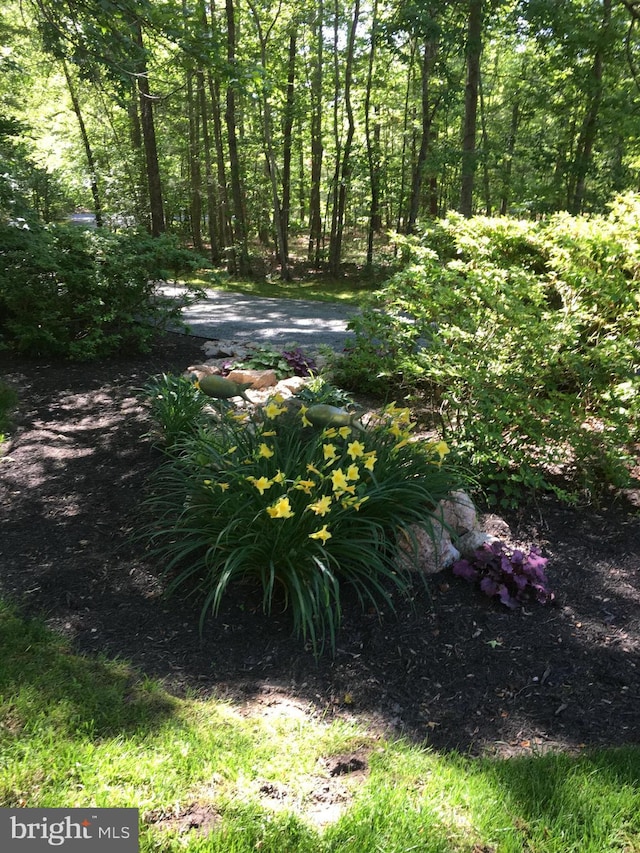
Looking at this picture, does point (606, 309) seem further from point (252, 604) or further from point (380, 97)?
point (380, 97)

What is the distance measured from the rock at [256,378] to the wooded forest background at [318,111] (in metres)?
2.17

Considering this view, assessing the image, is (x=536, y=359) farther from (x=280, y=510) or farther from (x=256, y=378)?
(x=256, y=378)

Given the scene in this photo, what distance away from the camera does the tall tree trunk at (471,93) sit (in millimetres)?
8469

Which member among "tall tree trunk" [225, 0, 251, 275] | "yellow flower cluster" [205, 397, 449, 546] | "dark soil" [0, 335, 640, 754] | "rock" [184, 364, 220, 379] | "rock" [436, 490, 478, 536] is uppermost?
"tall tree trunk" [225, 0, 251, 275]

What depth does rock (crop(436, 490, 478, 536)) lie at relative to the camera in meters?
3.22

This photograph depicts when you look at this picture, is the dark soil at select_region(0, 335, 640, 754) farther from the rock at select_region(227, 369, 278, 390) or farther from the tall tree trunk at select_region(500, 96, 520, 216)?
the tall tree trunk at select_region(500, 96, 520, 216)

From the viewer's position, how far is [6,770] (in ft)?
5.59

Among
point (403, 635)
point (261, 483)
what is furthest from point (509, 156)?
point (403, 635)

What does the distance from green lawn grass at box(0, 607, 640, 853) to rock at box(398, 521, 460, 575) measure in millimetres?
990

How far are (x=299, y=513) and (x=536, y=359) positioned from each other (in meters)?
1.86

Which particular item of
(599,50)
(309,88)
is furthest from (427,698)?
(309,88)

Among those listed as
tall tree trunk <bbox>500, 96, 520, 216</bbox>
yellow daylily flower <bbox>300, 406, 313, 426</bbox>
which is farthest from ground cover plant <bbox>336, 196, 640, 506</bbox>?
tall tree trunk <bbox>500, 96, 520, 216</bbox>

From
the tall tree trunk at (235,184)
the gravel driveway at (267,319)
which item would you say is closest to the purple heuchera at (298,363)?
the gravel driveway at (267,319)

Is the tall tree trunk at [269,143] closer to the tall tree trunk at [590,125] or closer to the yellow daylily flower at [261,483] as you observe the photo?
the tall tree trunk at [590,125]
